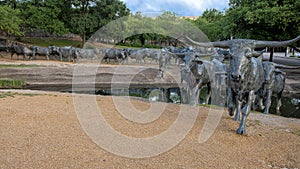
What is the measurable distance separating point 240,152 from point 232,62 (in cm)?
189

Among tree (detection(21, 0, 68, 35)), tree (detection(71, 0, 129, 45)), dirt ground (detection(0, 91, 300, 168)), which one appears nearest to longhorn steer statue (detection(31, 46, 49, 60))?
tree (detection(21, 0, 68, 35))

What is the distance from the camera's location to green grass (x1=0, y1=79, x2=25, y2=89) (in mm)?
14284

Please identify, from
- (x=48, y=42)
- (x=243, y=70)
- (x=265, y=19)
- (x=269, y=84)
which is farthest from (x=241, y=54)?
(x=48, y=42)

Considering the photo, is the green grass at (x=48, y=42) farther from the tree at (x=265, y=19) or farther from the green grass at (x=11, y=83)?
the tree at (x=265, y=19)

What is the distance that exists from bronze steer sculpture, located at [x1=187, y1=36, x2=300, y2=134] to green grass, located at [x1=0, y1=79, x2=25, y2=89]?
1236 centimetres

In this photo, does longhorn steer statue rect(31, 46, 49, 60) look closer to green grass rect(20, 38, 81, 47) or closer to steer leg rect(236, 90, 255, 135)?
green grass rect(20, 38, 81, 47)

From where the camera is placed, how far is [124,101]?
952 centimetres

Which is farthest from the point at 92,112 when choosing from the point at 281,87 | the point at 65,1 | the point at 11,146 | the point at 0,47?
the point at 65,1

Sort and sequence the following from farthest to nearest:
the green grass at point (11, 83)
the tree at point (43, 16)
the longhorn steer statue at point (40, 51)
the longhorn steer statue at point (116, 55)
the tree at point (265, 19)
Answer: the tree at point (43, 16), the longhorn steer statue at point (116, 55), the longhorn steer statue at point (40, 51), the tree at point (265, 19), the green grass at point (11, 83)

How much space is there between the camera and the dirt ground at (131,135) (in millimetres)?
4336

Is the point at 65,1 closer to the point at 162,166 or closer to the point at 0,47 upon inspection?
the point at 0,47

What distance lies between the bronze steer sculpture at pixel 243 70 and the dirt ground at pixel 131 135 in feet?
2.64

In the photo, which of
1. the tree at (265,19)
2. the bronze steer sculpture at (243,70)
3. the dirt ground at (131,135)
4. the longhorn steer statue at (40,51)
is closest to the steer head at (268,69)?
the dirt ground at (131,135)

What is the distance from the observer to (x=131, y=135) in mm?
5727
